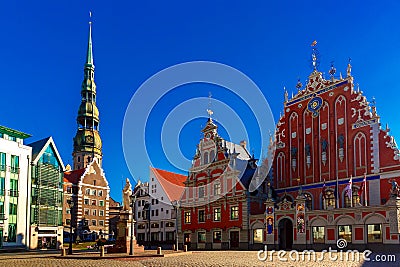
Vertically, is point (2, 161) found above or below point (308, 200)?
above

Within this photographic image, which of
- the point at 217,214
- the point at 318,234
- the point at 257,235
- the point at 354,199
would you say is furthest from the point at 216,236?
the point at 354,199

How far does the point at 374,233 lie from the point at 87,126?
6875cm

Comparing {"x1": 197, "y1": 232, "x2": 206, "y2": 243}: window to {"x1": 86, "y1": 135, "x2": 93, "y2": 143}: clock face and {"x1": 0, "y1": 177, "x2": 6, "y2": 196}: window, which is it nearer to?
{"x1": 0, "y1": 177, "x2": 6, "y2": 196}: window

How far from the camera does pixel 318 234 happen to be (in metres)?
40.4

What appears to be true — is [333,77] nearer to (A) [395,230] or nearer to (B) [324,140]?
(B) [324,140]

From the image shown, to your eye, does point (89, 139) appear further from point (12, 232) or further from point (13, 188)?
point (12, 232)

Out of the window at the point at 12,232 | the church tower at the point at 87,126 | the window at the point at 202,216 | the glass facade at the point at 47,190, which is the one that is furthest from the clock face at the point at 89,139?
the window at the point at 202,216

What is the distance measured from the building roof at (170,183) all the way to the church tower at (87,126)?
23940mm

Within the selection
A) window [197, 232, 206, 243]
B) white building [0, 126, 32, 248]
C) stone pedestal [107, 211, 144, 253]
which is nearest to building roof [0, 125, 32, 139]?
white building [0, 126, 32, 248]

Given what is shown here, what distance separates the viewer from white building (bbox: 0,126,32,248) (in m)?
45.7

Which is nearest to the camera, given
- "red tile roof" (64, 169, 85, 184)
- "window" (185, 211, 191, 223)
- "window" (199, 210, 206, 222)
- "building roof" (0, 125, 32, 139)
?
"building roof" (0, 125, 32, 139)

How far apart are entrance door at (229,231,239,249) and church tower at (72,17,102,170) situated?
50826mm

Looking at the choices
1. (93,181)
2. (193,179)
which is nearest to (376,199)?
(193,179)

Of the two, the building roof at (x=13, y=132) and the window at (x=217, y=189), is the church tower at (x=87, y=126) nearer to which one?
the building roof at (x=13, y=132)
